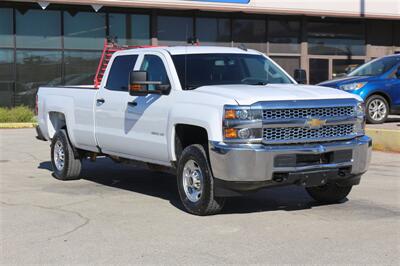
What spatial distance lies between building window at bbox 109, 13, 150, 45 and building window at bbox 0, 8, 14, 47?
3.61m

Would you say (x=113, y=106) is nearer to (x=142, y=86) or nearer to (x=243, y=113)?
(x=142, y=86)

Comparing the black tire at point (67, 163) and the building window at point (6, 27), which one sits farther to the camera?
the building window at point (6, 27)

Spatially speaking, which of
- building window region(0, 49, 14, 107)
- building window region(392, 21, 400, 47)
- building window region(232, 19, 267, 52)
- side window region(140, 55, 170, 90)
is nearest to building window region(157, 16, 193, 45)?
building window region(232, 19, 267, 52)

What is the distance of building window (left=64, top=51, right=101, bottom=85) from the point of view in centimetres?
2270

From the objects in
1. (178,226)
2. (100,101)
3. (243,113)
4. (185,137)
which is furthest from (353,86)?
(178,226)

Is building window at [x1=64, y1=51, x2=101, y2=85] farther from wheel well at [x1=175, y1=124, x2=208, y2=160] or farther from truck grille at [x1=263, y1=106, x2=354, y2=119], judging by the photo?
truck grille at [x1=263, y1=106, x2=354, y2=119]

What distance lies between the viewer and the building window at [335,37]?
2578 centimetres

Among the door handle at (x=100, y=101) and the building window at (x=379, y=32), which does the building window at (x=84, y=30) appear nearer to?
the building window at (x=379, y=32)

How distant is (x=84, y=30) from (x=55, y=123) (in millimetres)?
13266

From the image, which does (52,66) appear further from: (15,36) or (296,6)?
(296,6)

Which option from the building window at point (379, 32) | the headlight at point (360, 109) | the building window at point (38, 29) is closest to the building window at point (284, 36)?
the building window at point (379, 32)

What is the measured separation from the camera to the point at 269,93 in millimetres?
6586

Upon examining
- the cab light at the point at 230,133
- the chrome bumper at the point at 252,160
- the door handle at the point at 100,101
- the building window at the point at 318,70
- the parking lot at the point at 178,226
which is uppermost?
the building window at the point at 318,70

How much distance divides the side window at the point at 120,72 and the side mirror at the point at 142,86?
777 millimetres
